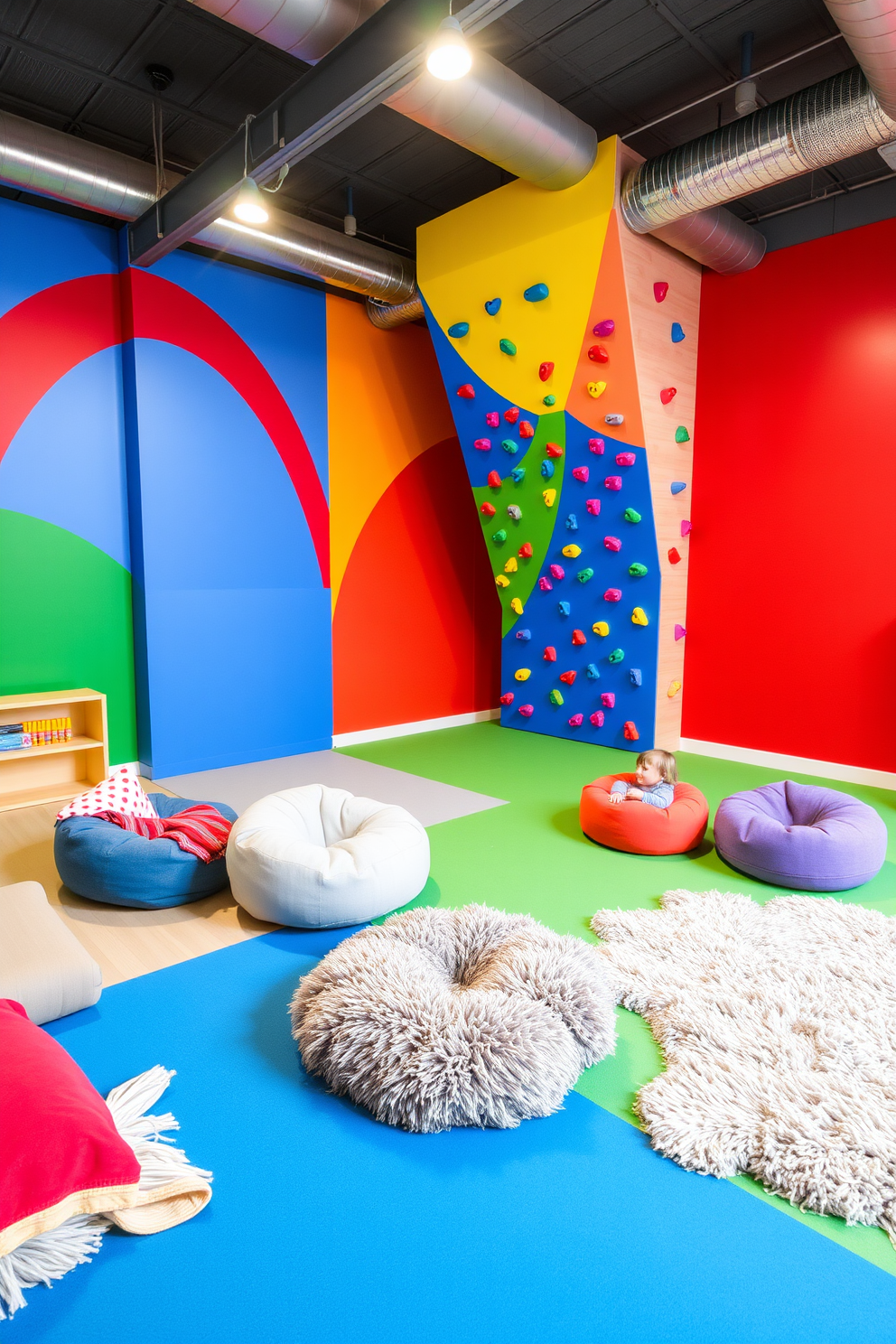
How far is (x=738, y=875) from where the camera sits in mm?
3430

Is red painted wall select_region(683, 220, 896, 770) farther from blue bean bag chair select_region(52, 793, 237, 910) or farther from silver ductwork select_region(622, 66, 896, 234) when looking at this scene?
blue bean bag chair select_region(52, 793, 237, 910)

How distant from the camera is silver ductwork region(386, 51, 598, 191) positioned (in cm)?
339

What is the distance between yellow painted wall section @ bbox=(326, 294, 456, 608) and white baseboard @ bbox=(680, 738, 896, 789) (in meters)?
2.96

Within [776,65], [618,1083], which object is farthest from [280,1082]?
[776,65]

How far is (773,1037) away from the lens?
2156mm

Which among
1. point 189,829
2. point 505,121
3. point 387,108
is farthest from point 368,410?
point 189,829

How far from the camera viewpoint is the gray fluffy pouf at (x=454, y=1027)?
194 centimetres

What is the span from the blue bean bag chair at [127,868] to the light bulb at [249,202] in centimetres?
283

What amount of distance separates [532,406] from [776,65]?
2154 millimetres

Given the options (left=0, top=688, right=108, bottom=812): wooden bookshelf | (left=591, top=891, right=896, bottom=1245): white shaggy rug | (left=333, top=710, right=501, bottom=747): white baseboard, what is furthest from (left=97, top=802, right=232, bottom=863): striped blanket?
(left=333, top=710, right=501, bottom=747): white baseboard

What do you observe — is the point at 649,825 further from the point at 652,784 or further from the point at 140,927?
the point at 140,927

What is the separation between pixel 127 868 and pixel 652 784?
235cm

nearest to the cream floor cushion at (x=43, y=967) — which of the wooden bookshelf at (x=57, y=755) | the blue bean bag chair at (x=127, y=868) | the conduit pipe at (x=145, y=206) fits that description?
the blue bean bag chair at (x=127, y=868)

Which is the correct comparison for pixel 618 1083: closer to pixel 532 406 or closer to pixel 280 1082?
pixel 280 1082
